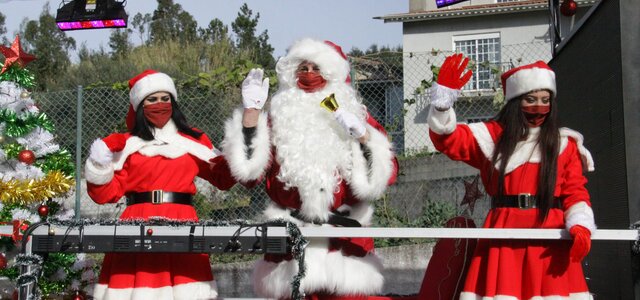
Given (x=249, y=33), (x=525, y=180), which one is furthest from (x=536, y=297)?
(x=249, y=33)

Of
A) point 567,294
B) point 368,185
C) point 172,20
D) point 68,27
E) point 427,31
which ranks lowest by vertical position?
point 567,294

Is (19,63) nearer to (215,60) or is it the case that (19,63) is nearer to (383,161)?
(383,161)

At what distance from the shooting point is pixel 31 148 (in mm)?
6293

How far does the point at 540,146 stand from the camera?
4.14 metres

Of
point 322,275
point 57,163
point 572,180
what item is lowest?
point 322,275

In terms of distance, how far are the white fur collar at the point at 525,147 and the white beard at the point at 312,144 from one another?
0.75 m

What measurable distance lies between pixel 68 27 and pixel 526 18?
1575cm

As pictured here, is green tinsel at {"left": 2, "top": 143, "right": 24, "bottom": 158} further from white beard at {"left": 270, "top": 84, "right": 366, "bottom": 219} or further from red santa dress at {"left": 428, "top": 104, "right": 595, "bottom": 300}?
red santa dress at {"left": 428, "top": 104, "right": 595, "bottom": 300}

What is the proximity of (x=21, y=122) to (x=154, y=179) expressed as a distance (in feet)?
7.08

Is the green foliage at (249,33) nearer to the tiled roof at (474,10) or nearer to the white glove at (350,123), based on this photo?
the tiled roof at (474,10)

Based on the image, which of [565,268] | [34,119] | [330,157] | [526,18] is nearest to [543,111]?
[565,268]

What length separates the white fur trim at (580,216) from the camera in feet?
12.7

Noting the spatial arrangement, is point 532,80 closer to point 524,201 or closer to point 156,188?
point 524,201

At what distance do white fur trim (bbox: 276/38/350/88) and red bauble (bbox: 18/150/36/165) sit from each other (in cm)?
239
